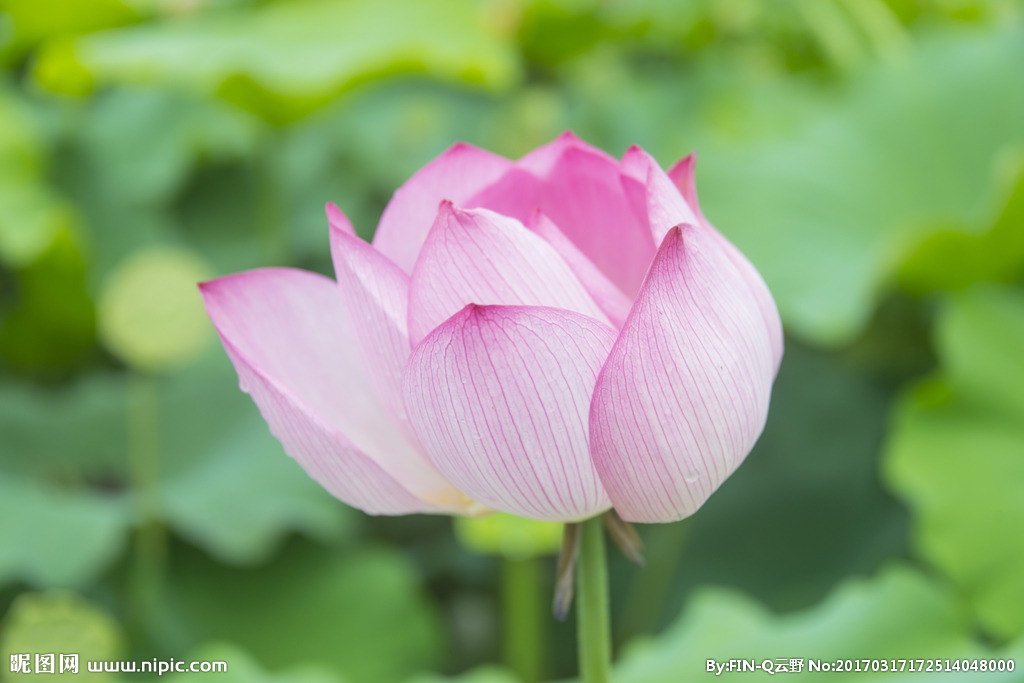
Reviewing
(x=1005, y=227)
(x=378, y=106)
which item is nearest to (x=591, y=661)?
(x=1005, y=227)

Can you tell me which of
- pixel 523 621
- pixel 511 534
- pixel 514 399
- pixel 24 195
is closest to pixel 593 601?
pixel 514 399

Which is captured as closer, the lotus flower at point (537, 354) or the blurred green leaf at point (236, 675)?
the lotus flower at point (537, 354)

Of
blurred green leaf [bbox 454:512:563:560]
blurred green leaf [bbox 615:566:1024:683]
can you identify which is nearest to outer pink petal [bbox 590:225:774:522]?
blurred green leaf [bbox 615:566:1024:683]

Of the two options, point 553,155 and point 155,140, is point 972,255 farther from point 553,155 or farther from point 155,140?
point 155,140

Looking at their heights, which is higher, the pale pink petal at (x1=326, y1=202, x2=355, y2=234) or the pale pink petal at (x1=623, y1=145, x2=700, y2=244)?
the pale pink petal at (x1=326, y1=202, x2=355, y2=234)

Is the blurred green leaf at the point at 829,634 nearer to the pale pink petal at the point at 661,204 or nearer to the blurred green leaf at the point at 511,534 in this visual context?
the blurred green leaf at the point at 511,534

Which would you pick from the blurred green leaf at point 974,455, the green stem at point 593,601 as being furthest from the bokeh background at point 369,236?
the green stem at point 593,601

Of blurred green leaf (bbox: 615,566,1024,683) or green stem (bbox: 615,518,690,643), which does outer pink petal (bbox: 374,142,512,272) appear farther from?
green stem (bbox: 615,518,690,643)
